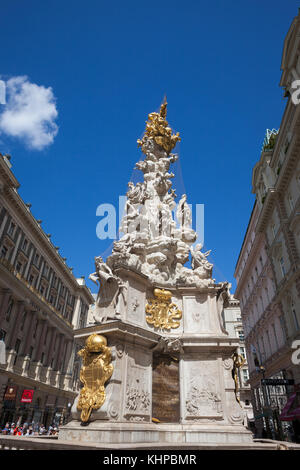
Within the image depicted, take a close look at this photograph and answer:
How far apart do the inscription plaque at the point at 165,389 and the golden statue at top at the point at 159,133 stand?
11256mm

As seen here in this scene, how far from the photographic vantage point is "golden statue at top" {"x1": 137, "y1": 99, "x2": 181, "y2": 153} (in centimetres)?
1697

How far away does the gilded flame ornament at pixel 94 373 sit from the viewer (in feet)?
27.7

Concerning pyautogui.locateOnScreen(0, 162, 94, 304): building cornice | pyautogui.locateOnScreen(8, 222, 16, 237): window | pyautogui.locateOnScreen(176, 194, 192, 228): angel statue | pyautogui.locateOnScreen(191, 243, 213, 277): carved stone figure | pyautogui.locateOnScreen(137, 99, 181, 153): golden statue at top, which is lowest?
pyautogui.locateOnScreen(191, 243, 213, 277): carved stone figure

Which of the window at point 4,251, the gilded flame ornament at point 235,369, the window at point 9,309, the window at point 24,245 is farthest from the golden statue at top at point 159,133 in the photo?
the window at point 24,245

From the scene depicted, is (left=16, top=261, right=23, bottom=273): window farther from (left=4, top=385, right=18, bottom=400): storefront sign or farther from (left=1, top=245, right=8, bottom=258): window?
(left=4, top=385, right=18, bottom=400): storefront sign

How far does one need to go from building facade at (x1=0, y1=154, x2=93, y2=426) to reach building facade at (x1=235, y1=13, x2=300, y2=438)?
25.6 meters

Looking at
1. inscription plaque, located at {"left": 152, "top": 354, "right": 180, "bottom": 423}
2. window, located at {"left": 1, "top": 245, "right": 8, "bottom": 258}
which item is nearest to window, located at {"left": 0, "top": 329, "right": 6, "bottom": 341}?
window, located at {"left": 1, "top": 245, "right": 8, "bottom": 258}

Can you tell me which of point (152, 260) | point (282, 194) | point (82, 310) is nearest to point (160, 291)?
point (152, 260)

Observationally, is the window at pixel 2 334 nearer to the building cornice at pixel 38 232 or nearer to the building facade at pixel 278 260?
the building cornice at pixel 38 232

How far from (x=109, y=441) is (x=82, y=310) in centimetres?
5933

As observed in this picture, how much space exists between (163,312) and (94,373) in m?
3.26

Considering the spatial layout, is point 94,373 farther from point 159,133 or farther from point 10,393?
point 10,393

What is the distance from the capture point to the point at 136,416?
343 inches
